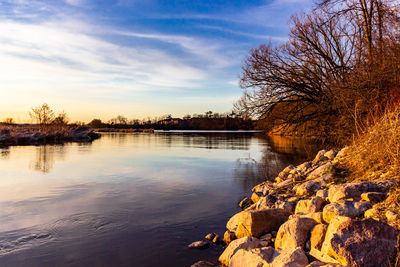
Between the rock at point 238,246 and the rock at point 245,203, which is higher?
the rock at point 238,246

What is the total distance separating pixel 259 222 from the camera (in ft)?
16.1

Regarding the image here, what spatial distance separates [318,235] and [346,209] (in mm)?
647

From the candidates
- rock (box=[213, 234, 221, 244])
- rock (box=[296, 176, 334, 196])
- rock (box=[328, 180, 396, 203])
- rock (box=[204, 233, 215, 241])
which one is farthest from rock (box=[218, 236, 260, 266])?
rock (box=[296, 176, 334, 196])

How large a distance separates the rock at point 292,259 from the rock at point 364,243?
1.12ft

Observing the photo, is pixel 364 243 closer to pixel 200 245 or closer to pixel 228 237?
pixel 228 237

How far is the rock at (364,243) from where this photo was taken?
3098mm

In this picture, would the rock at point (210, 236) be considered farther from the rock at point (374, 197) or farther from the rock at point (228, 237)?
the rock at point (374, 197)

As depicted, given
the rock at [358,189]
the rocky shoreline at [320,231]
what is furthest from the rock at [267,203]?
the rock at [358,189]

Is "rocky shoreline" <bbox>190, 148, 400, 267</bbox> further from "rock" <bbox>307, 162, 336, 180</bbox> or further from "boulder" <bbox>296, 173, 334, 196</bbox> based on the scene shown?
"rock" <bbox>307, 162, 336, 180</bbox>

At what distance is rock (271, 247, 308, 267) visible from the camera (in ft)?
11.1

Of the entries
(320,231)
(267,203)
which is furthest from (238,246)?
(267,203)

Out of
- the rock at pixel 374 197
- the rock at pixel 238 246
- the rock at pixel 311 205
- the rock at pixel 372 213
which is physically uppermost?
the rock at pixel 374 197

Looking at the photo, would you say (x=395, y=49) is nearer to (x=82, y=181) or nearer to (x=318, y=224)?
(x=318, y=224)

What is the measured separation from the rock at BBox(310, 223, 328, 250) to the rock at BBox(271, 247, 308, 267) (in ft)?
1.18
